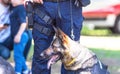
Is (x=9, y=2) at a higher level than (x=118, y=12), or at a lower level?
higher

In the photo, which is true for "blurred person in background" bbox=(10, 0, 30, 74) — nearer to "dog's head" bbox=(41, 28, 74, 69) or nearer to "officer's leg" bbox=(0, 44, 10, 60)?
"officer's leg" bbox=(0, 44, 10, 60)

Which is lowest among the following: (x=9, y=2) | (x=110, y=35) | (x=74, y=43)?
(x=110, y=35)

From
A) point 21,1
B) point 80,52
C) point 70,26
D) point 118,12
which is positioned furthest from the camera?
point 118,12

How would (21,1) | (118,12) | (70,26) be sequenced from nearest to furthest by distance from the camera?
1. (70,26)
2. (21,1)
3. (118,12)

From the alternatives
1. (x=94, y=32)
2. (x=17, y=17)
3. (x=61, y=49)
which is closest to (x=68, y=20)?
(x=61, y=49)

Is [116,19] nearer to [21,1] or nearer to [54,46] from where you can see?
→ [21,1]

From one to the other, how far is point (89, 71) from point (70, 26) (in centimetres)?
67

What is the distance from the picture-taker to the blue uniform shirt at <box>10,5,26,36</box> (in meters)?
7.60

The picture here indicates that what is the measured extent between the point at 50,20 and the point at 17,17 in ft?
7.75

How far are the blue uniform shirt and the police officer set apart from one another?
2.09 metres

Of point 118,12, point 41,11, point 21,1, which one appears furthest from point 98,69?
point 118,12

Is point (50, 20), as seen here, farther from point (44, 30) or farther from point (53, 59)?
point (53, 59)

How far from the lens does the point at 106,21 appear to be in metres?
17.9

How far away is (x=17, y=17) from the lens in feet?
25.2
